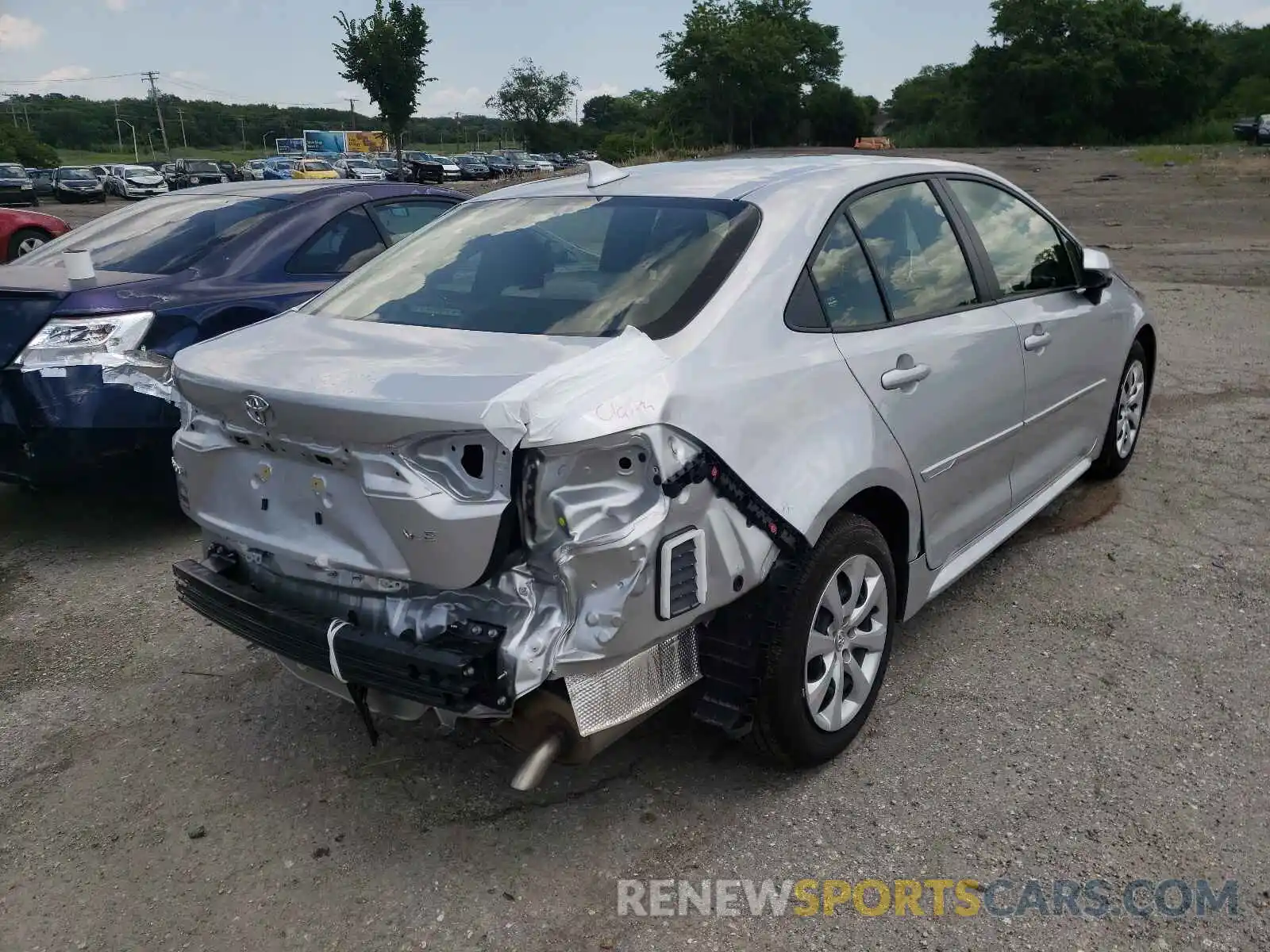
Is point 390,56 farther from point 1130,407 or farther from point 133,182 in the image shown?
point 1130,407

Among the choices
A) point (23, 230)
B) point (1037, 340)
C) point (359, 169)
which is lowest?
point (359, 169)

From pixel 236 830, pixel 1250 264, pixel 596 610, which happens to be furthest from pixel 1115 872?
pixel 1250 264

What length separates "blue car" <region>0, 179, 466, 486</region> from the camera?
438 cm

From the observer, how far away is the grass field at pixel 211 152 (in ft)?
303

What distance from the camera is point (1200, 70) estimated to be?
53.0 metres

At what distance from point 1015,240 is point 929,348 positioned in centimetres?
115

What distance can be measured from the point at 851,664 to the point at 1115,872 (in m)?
0.84

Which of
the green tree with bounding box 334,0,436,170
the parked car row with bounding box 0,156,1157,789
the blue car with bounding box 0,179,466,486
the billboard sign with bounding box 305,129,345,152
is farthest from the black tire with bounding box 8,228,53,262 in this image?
the billboard sign with bounding box 305,129,345,152

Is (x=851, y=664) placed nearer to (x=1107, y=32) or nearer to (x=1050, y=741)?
(x=1050, y=741)

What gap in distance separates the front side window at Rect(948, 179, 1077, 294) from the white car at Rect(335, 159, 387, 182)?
42.1 metres

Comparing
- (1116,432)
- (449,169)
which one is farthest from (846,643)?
(449,169)

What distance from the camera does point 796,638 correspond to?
2635 millimetres

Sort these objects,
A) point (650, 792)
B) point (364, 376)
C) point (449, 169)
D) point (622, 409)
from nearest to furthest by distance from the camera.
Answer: point (622, 409)
point (364, 376)
point (650, 792)
point (449, 169)

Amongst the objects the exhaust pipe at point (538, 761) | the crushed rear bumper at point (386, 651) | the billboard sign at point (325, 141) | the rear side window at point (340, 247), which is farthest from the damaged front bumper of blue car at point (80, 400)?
the billboard sign at point (325, 141)
